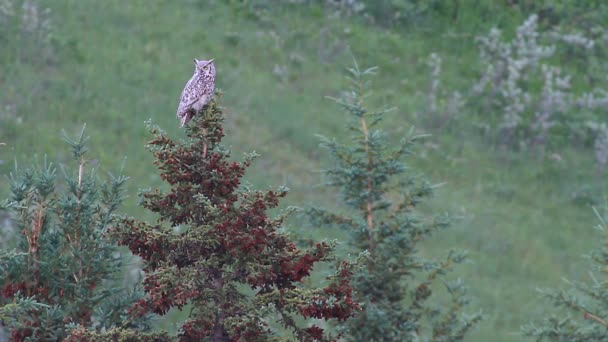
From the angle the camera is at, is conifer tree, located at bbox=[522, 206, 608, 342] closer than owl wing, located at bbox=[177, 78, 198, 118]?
No

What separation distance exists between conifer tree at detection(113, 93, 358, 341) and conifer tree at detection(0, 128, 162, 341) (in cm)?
112

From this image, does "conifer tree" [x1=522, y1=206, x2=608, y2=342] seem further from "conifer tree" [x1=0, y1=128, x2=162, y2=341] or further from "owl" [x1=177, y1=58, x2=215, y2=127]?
"owl" [x1=177, y1=58, x2=215, y2=127]

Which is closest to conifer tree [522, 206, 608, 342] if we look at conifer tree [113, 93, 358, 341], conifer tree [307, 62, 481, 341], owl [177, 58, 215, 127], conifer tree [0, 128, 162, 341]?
conifer tree [307, 62, 481, 341]

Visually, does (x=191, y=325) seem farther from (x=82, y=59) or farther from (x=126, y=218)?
(x=82, y=59)

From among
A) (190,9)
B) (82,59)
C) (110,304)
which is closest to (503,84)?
(190,9)

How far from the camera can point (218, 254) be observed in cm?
591

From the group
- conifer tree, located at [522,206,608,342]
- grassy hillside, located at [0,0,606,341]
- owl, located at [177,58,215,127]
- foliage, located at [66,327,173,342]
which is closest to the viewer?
foliage, located at [66,327,173,342]

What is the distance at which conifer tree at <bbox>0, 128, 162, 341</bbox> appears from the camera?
6945 millimetres

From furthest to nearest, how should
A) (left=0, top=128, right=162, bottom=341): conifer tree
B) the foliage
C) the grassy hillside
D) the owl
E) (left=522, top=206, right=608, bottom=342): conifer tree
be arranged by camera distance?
1. the grassy hillside
2. (left=522, top=206, right=608, bottom=342): conifer tree
3. (left=0, top=128, right=162, bottom=341): conifer tree
4. the owl
5. the foliage

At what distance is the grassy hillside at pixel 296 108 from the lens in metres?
15.9

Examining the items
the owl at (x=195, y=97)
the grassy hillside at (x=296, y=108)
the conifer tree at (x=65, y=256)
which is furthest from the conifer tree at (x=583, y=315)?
the grassy hillside at (x=296, y=108)

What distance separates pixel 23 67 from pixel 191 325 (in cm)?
1187

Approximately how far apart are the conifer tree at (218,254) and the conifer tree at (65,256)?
1121 millimetres

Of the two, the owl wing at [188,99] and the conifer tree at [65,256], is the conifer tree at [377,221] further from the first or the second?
the owl wing at [188,99]
